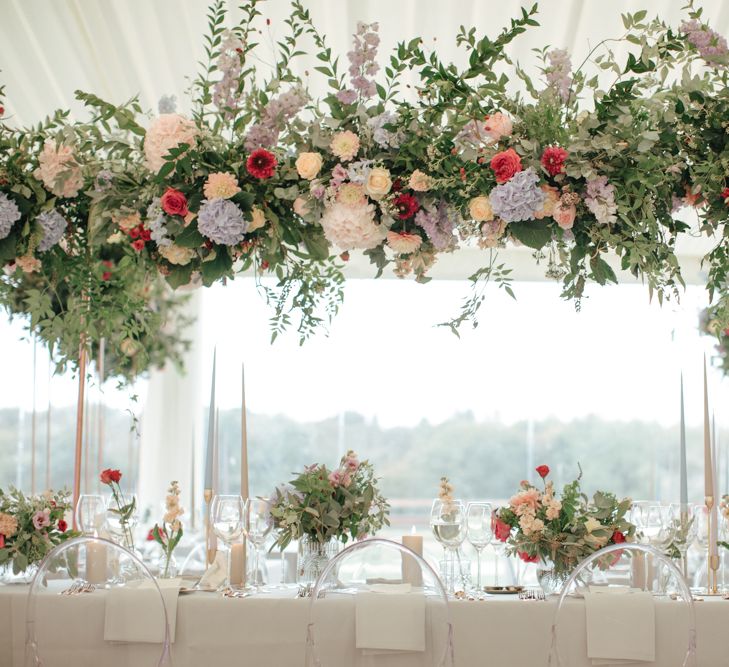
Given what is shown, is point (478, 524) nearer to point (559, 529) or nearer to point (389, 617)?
point (559, 529)

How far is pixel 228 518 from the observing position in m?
2.79

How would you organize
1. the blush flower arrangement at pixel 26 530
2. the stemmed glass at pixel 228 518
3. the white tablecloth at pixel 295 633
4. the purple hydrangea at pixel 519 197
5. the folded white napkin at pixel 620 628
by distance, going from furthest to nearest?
the blush flower arrangement at pixel 26 530 < the stemmed glass at pixel 228 518 < the white tablecloth at pixel 295 633 < the purple hydrangea at pixel 519 197 < the folded white napkin at pixel 620 628

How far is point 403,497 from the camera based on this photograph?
42.5 feet

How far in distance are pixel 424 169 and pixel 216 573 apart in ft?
4.35

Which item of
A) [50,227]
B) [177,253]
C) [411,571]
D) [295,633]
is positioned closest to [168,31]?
[50,227]

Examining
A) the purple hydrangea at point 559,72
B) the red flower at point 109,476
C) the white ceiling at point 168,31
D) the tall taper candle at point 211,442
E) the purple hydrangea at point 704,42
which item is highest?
the white ceiling at point 168,31

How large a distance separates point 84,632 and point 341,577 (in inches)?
23.7

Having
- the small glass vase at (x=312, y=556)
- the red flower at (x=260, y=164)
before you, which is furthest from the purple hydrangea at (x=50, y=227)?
the small glass vase at (x=312, y=556)

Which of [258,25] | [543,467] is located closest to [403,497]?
[258,25]

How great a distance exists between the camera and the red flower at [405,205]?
2.61m

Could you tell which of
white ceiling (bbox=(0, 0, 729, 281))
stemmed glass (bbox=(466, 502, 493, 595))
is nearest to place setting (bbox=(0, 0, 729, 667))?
stemmed glass (bbox=(466, 502, 493, 595))

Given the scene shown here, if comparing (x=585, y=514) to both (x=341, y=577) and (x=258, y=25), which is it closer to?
(x=341, y=577)

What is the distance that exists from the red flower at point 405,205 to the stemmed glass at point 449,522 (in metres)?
0.85

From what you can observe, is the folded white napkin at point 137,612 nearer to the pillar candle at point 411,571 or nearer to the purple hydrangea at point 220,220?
the pillar candle at point 411,571
